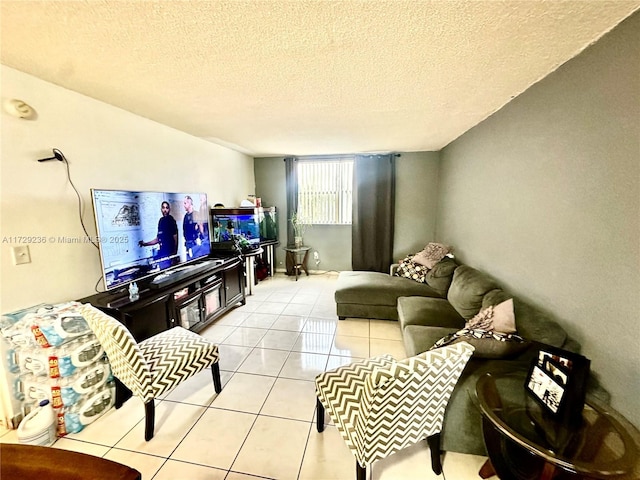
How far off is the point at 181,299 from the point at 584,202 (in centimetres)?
310

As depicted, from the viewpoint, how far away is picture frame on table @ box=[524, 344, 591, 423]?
109cm

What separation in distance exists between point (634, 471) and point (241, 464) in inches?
66.8

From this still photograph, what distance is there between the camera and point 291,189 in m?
5.01

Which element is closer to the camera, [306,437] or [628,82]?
[628,82]

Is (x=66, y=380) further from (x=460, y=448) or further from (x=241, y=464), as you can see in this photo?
(x=460, y=448)

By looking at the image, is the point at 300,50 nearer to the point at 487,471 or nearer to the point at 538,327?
the point at 538,327

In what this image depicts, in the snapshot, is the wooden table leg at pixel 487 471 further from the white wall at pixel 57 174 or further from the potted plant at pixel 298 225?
the potted plant at pixel 298 225

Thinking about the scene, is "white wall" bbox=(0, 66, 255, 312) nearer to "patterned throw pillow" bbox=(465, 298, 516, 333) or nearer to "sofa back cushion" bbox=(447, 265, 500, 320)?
"patterned throw pillow" bbox=(465, 298, 516, 333)

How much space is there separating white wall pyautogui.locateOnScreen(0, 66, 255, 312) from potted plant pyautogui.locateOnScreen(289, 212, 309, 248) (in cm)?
262

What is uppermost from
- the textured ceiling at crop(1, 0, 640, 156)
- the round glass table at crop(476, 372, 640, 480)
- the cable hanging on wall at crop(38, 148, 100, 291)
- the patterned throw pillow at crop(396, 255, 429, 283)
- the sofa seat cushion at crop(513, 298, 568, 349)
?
the textured ceiling at crop(1, 0, 640, 156)

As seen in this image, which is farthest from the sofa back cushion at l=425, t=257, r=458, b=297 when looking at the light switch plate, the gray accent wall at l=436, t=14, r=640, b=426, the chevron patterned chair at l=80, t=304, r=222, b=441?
the light switch plate

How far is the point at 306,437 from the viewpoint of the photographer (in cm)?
166

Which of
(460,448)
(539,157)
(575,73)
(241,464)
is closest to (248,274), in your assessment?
(241,464)

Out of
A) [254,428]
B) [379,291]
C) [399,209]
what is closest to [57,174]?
[254,428]
